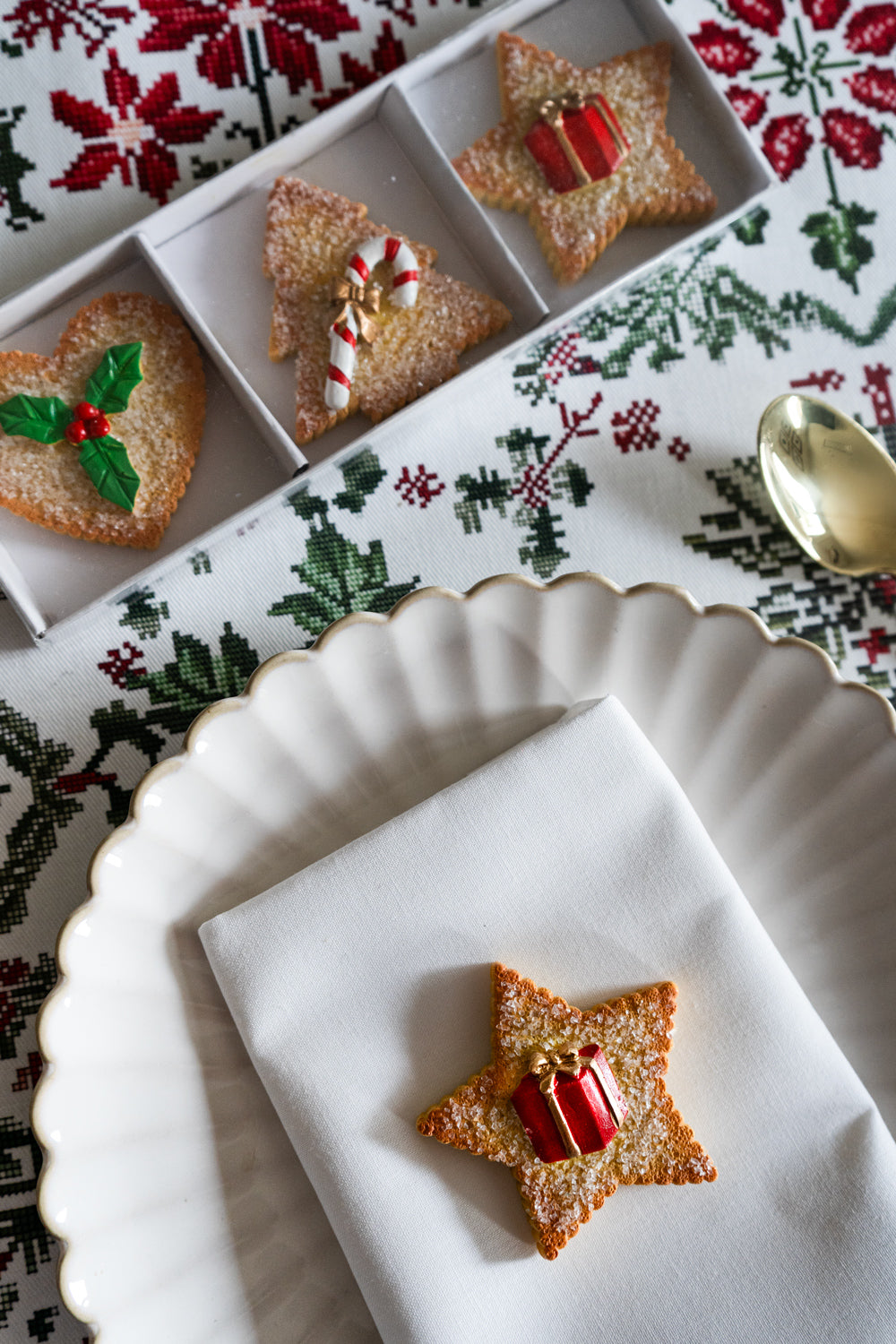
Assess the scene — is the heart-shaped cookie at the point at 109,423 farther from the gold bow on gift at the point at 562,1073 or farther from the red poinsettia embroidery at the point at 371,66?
the gold bow on gift at the point at 562,1073

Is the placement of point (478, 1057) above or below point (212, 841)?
below

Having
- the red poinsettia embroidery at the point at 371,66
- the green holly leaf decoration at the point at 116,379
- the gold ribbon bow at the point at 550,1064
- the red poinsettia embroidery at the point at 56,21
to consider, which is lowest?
the gold ribbon bow at the point at 550,1064

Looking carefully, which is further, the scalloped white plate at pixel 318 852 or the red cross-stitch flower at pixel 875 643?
the red cross-stitch flower at pixel 875 643

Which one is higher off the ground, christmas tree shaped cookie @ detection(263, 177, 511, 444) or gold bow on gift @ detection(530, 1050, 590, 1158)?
christmas tree shaped cookie @ detection(263, 177, 511, 444)

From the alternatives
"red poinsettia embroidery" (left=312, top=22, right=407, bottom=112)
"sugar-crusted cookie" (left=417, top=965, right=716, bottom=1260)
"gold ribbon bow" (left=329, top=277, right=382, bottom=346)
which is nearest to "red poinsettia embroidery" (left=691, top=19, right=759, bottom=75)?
"red poinsettia embroidery" (left=312, top=22, right=407, bottom=112)

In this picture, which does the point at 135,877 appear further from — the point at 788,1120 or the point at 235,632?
the point at 788,1120

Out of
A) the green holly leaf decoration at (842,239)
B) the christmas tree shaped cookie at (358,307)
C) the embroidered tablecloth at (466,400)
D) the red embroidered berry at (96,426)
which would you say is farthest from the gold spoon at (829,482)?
the red embroidered berry at (96,426)

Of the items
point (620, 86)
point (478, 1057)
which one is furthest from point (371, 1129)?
point (620, 86)

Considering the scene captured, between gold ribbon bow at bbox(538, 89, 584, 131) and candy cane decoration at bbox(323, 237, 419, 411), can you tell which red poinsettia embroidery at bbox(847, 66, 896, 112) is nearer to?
gold ribbon bow at bbox(538, 89, 584, 131)
